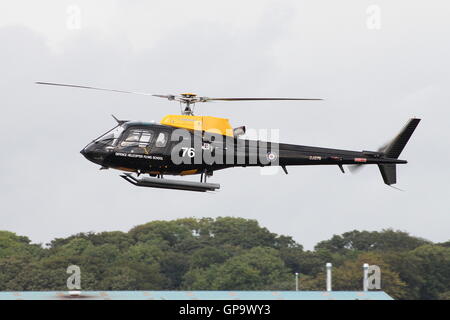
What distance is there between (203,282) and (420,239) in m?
25.4

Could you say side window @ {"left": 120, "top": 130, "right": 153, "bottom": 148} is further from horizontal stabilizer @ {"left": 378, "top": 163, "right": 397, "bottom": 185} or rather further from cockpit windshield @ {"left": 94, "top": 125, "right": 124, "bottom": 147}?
horizontal stabilizer @ {"left": 378, "top": 163, "right": 397, "bottom": 185}

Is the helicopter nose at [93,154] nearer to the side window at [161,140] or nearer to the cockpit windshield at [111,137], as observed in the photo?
the cockpit windshield at [111,137]

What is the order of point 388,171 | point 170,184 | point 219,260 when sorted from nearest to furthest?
point 170,184, point 388,171, point 219,260

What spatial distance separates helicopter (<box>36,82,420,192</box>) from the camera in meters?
31.9

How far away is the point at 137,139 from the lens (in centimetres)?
3209

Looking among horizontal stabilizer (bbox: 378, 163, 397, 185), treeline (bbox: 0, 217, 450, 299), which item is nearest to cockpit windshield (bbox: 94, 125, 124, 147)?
horizontal stabilizer (bbox: 378, 163, 397, 185)

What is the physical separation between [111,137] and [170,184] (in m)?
2.68

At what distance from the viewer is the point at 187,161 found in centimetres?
3219

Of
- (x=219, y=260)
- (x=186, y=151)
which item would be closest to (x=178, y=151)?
(x=186, y=151)

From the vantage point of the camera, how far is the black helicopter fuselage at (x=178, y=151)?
31953 mm

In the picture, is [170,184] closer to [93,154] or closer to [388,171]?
[93,154]
